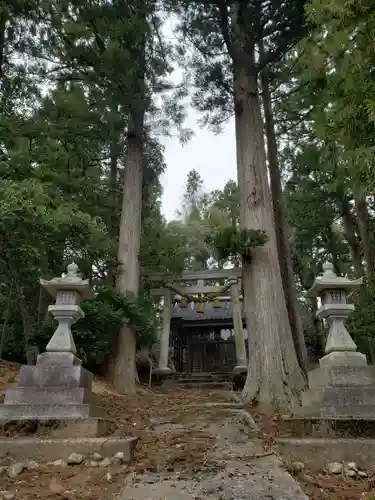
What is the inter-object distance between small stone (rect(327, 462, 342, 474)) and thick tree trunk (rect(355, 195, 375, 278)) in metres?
6.45

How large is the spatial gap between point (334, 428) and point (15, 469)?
2567 mm

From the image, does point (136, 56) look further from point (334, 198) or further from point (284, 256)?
point (334, 198)

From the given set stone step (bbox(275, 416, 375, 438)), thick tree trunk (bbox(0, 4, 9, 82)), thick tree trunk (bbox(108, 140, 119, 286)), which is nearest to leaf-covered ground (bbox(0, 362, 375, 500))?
stone step (bbox(275, 416, 375, 438))

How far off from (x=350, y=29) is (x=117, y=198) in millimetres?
7849

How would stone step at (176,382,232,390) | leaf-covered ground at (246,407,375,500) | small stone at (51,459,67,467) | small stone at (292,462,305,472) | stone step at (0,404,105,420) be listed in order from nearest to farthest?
1. leaf-covered ground at (246,407,375,500)
2. small stone at (292,462,305,472)
3. small stone at (51,459,67,467)
4. stone step at (0,404,105,420)
5. stone step at (176,382,232,390)

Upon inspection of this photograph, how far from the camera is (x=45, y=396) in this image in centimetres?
384

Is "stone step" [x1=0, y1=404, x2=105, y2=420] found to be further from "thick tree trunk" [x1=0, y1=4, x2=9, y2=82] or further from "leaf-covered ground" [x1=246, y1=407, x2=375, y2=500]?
"thick tree trunk" [x1=0, y1=4, x2=9, y2=82]

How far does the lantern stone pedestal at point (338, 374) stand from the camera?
12.4ft

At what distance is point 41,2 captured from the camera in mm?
6676

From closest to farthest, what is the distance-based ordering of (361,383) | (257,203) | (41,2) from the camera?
(361,383) → (257,203) → (41,2)

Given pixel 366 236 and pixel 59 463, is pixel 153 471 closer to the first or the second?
pixel 59 463

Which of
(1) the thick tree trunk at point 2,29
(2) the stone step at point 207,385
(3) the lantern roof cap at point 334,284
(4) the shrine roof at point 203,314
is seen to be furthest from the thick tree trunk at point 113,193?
(3) the lantern roof cap at point 334,284

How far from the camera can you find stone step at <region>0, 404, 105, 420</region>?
3.71 meters

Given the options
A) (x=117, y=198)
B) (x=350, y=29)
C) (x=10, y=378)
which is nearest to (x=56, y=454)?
(x=10, y=378)
